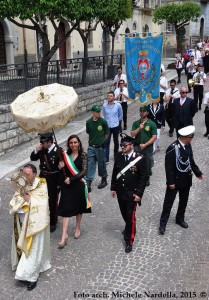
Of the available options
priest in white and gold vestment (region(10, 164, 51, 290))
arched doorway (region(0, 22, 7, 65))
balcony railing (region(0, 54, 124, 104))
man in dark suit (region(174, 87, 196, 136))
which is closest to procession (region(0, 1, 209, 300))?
priest in white and gold vestment (region(10, 164, 51, 290))

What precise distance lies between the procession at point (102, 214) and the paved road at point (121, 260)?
1 cm

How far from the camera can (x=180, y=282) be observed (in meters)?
5.17

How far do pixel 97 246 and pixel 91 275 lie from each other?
2.62 ft

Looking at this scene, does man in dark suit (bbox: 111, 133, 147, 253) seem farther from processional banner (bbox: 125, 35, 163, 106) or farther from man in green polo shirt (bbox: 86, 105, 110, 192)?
processional banner (bbox: 125, 35, 163, 106)

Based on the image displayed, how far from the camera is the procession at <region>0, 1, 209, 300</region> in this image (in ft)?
16.6

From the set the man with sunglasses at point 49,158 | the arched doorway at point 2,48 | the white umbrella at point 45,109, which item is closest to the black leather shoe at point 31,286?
the man with sunglasses at point 49,158

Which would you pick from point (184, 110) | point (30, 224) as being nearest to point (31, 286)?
point (30, 224)

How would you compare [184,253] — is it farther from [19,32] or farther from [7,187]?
[19,32]

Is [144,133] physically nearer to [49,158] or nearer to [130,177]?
[130,177]

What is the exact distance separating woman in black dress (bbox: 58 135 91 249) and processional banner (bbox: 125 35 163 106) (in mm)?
2490

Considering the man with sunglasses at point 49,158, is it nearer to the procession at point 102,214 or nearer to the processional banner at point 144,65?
the procession at point 102,214

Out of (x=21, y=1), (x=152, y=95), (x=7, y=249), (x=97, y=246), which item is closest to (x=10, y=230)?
(x=7, y=249)

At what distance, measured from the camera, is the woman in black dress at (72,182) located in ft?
19.5

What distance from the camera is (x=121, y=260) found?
225 inches
